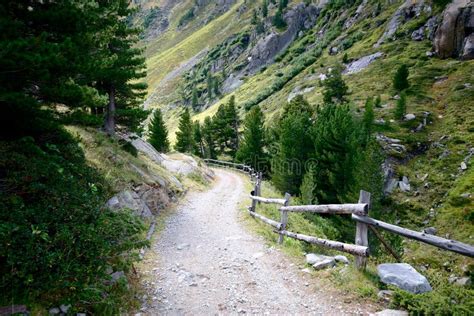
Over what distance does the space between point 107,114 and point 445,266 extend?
2539 cm

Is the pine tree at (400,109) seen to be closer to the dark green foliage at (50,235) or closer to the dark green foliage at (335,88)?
the dark green foliage at (335,88)

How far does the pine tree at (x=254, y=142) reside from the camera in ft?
143

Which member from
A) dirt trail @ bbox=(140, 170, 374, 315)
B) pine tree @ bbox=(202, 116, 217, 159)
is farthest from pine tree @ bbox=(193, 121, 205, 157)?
dirt trail @ bbox=(140, 170, 374, 315)

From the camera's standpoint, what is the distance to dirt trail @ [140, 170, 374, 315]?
5.78 meters

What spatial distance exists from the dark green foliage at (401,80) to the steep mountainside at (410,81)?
1.53 m

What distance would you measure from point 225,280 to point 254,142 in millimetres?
37791

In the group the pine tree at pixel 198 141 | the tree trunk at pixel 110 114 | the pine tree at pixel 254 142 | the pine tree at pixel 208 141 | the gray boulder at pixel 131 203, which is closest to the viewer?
the gray boulder at pixel 131 203

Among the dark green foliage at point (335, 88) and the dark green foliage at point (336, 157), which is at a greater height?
the dark green foliage at point (335, 88)

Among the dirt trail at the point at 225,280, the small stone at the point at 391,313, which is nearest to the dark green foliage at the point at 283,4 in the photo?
the dirt trail at the point at 225,280

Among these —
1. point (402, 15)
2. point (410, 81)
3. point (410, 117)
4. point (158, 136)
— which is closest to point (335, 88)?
point (410, 81)

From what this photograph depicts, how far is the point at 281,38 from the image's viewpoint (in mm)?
123188

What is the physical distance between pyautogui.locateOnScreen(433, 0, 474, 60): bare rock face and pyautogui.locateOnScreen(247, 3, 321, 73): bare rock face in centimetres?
7442

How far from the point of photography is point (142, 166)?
17562 mm

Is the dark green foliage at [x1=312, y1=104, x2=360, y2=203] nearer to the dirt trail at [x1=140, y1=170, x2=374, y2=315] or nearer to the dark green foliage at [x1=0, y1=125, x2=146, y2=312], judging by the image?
the dirt trail at [x1=140, y1=170, x2=374, y2=315]
